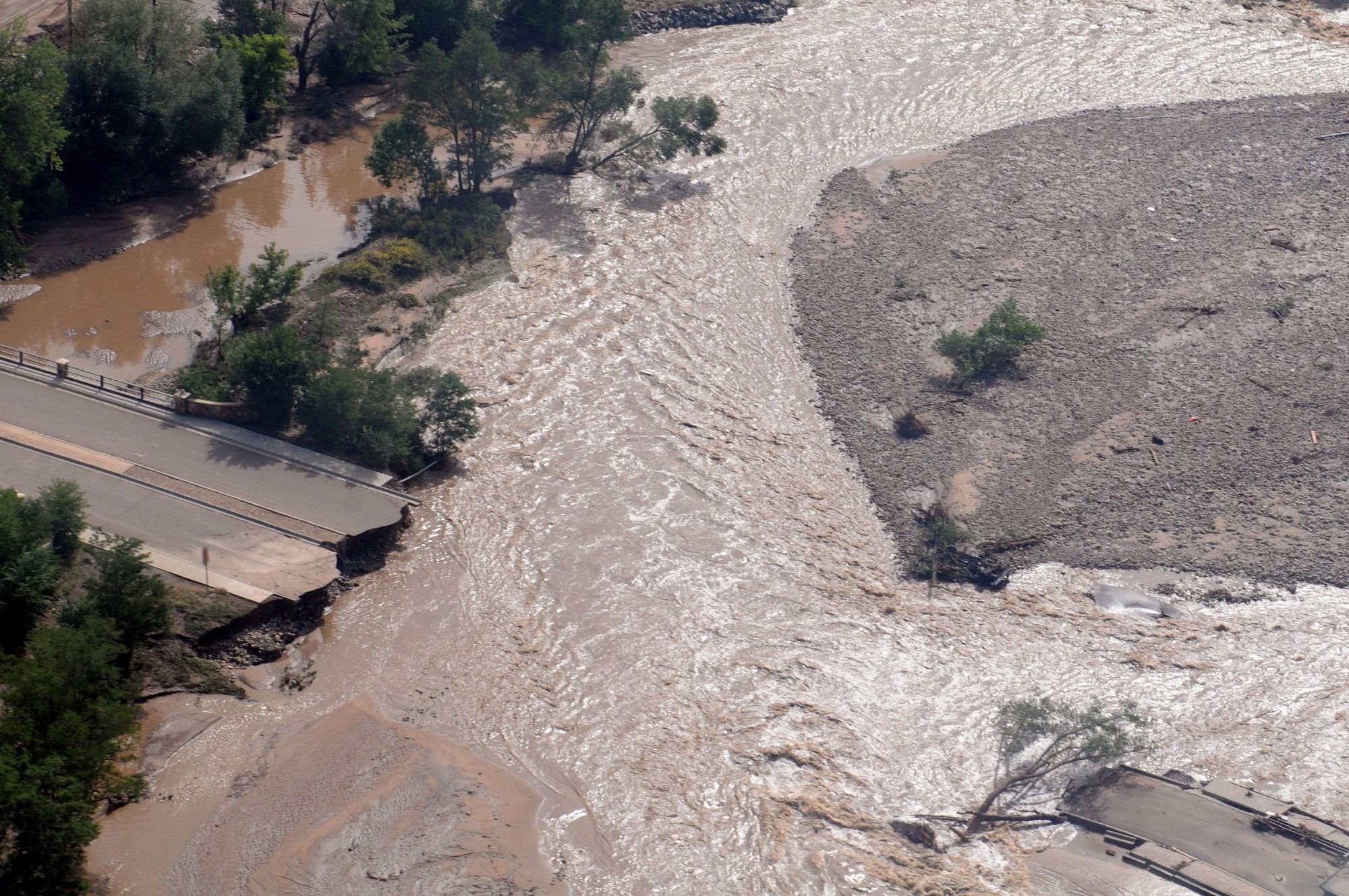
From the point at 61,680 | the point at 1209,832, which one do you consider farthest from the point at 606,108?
the point at 1209,832

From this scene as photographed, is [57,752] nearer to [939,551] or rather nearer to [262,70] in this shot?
[939,551]

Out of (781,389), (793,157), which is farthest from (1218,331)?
(793,157)

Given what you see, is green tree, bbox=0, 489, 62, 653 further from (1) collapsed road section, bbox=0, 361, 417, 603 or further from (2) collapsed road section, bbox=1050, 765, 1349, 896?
(2) collapsed road section, bbox=1050, 765, 1349, 896

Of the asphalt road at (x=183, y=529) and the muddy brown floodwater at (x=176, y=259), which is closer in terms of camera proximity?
the asphalt road at (x=183, y=529)

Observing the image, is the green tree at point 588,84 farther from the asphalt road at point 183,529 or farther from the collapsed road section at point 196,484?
the asphalt road at point 183,529

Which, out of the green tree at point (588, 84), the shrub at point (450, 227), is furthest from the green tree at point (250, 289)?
the green tree at point (588, 84)

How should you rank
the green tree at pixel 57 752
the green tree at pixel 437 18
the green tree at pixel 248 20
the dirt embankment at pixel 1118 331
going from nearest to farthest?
1. the green tree at pixel 57 752
2. the dirt embankment at pixel 1118 331
3. the green tree at pixel 248 20
4. the green tree at pixel 437 18
